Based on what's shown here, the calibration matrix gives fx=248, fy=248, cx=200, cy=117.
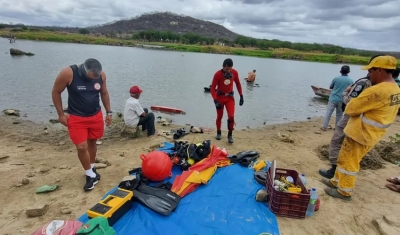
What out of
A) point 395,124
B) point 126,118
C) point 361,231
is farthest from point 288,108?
point 361,231

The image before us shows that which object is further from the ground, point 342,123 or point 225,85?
point 225,85

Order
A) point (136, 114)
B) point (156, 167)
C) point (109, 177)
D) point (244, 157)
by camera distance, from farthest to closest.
A: point (136, 114)
point (244, 157)
point (109, 177)
point (156, 167)

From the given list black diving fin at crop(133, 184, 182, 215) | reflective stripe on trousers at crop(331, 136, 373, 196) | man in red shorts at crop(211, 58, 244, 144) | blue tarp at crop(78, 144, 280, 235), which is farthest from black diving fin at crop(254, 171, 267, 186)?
man in red shorts at crop(211, 58, 244, 144)

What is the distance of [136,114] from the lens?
6680mm

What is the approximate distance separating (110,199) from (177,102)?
10.8m

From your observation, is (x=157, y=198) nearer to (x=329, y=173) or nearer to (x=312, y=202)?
(x=312, y=202)

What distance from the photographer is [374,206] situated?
3.95 meters

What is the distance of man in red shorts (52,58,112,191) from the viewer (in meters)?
3.61

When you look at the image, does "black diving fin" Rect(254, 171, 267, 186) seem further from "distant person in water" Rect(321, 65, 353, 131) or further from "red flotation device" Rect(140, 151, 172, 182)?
"distant person in water" Rect(321, 65, 353, 131)

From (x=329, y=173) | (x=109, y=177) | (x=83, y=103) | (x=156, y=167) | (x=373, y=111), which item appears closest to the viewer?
(x=373, y=111)

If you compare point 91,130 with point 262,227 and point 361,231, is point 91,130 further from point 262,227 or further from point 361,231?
point 361,231

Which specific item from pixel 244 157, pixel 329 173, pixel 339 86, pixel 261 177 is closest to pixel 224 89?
pixel 244 157

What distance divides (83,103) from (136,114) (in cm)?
290

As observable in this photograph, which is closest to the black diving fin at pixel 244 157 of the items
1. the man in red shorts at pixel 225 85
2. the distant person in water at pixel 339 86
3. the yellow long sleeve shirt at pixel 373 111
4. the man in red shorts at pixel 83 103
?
the man in red shorts at pixel 225 85
